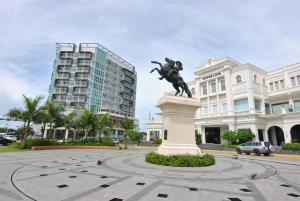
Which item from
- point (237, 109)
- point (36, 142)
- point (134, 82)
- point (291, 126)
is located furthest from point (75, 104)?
point (291, 126)

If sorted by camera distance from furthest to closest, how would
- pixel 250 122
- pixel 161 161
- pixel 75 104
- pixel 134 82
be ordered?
pixel 134 82 < pixel 75 104 < pixel 250 122 < pixel 161 161

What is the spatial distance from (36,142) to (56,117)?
644cm

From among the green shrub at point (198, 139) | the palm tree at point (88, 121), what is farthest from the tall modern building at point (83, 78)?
the green shrub at point (198, 139)

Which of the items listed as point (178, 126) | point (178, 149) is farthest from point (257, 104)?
point (178, 149)

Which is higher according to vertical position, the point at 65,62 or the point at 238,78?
the point at 65,62

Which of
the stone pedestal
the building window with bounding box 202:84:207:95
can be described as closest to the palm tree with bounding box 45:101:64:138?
the stone pedestal

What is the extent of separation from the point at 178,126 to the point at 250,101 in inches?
1085

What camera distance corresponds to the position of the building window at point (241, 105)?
35.3 metres

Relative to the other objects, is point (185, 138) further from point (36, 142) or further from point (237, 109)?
point (237, 109)

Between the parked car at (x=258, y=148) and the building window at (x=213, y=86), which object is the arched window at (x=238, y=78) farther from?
the parked car at (x=258, y=148)

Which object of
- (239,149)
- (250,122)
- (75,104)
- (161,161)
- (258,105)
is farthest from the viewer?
(75,104)

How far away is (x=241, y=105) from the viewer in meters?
36.1

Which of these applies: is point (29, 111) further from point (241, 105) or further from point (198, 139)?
point (241, 105)

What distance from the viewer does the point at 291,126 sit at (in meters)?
30.6
